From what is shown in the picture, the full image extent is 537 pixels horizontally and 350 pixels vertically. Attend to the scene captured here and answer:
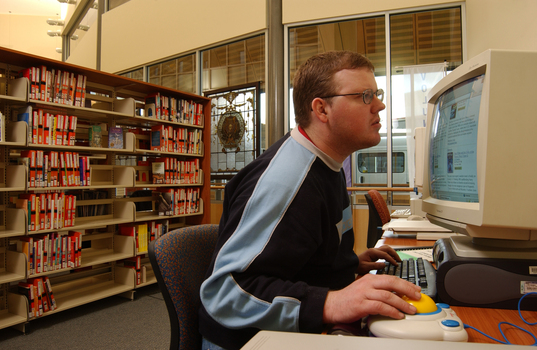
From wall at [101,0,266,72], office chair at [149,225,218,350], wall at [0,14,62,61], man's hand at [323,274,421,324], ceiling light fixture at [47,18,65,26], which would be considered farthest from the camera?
ceiling light fixture at [47,18,65,26]

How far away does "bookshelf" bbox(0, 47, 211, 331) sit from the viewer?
2590 millimetres

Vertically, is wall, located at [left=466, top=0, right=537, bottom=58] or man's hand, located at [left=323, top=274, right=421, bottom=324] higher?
wall, located at [left=466, top=0, right=537, bottom=58]

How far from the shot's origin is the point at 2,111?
2.63 meters

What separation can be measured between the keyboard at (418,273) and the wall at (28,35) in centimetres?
1052

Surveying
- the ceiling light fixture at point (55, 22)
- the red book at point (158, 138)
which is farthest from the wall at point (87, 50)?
the red book at point (158, 138)

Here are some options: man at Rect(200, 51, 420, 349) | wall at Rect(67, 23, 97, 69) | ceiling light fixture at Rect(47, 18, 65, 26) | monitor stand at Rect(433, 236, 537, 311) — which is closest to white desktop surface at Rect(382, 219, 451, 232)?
man at Rect(200, 51, 420, 349)

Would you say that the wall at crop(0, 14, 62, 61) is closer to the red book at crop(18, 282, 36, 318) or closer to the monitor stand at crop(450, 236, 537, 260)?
the red book at crop(18, 282, 36, 318)

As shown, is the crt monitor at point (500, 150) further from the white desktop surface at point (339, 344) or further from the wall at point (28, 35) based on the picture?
the wall at point (28, 35)

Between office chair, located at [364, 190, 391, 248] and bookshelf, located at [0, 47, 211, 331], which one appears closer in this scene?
bookshelf, located at [0, 47, 211, 331]

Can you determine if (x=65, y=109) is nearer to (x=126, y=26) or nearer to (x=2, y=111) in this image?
(x=2, y=111)

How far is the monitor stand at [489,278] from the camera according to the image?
0.75 meters

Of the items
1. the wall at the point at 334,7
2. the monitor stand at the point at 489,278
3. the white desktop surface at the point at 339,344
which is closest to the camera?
the white desktop surface at the point at 339,344

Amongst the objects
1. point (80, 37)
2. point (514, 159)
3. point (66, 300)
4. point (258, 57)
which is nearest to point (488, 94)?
point (514, 159)

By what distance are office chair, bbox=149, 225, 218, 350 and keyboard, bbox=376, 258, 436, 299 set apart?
1.84ft
